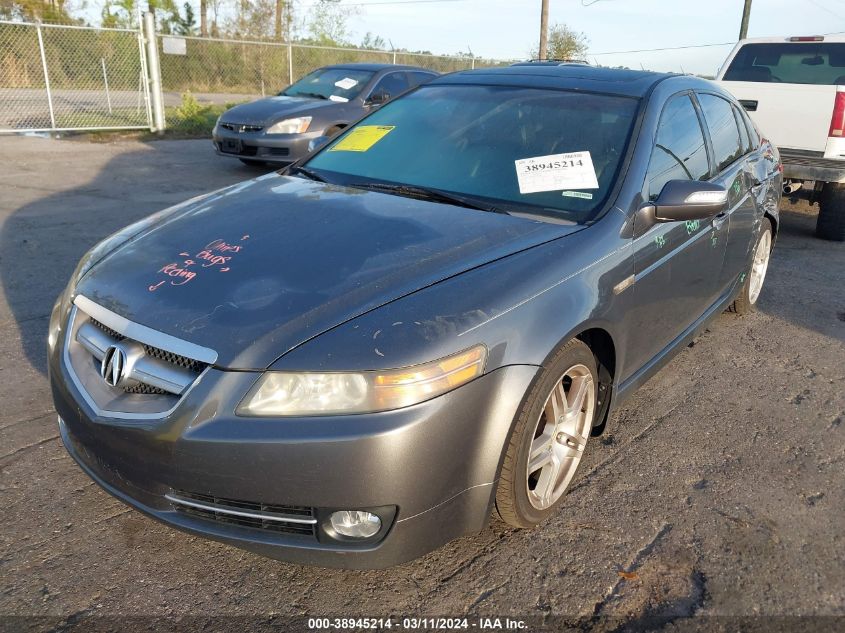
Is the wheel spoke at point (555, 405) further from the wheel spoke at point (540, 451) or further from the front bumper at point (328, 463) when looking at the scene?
the front bumper at point (328, 463)

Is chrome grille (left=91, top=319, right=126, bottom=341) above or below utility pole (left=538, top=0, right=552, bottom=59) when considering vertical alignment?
below

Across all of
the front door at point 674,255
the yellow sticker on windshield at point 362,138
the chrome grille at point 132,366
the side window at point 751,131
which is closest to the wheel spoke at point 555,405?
the front door at point 674,255

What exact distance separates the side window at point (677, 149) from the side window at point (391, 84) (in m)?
7.56

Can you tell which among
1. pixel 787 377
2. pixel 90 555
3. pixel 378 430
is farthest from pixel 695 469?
pixel 90 555

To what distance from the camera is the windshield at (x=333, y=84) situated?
1067cm

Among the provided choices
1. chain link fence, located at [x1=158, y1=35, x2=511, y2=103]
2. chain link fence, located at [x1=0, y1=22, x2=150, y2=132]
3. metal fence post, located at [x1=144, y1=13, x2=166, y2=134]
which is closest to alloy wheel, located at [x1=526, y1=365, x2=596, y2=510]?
metal fence post, located at [x1=144, y1=13, x2=166, y2=134]

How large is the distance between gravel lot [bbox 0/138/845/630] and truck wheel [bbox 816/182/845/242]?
376cm

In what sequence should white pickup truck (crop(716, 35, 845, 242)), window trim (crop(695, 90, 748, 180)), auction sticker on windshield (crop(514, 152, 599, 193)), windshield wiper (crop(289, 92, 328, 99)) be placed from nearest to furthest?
auction sticker on windshield (crop(514, 152, 599, 193)) → window trim (crop(695, 90, 748, 180)) → white pickup truck (crop(716, 35, 845, 242)) → windshield wiper (crop(289, 92, 328, 99))

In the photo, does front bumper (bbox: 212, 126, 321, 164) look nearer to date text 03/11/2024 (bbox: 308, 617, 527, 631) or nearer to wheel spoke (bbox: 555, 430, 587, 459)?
wheel spoke (bbox: 555, 430, 587, 459)

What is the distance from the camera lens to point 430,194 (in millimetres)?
3117

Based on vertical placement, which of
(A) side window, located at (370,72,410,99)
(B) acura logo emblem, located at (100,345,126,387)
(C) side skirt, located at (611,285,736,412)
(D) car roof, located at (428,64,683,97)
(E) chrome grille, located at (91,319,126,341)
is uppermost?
(D) car roof, located at (428,64,683,97)

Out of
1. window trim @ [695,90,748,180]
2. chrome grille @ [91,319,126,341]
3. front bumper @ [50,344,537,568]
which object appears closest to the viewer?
front bumper @ [50,344,537,568]

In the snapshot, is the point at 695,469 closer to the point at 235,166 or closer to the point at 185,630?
the point at 185,630

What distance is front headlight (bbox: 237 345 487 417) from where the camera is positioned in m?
2.00
